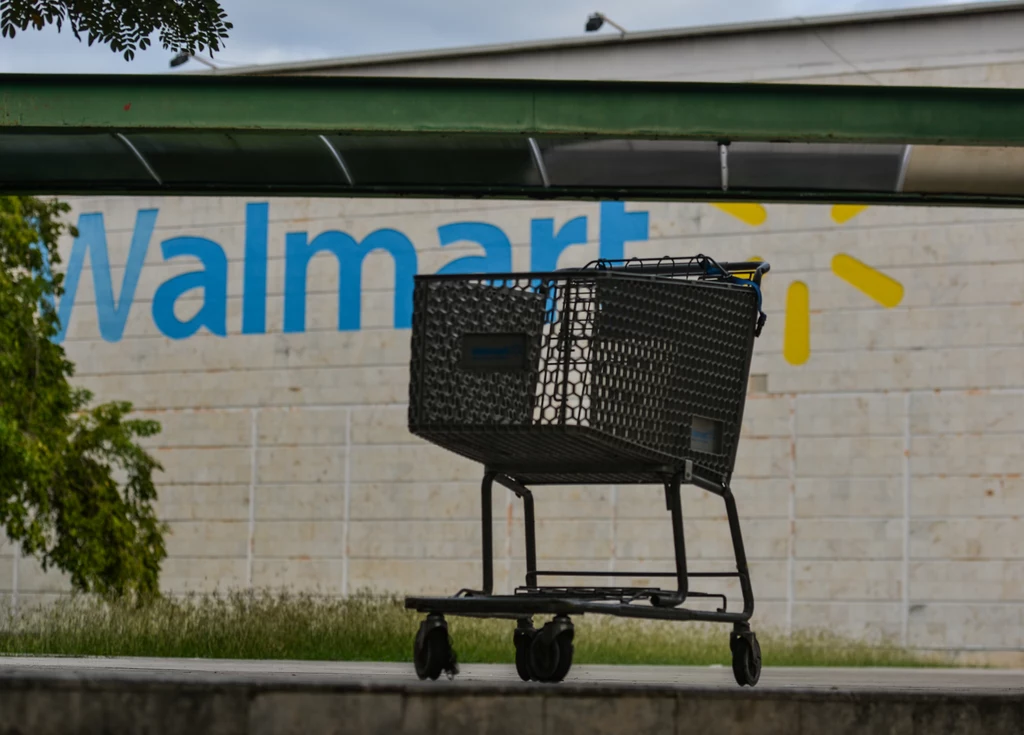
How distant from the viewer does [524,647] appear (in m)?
5.77

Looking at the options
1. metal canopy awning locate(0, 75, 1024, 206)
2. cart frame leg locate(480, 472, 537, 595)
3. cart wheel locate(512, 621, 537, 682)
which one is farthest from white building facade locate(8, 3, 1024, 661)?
cart wheel locate(512, 621, 537, 682)

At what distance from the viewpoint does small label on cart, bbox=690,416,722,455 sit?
19.2 feet

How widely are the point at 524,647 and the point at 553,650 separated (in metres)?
0.51

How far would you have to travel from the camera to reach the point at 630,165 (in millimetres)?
7539

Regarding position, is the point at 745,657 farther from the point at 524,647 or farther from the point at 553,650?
the point at 553,650

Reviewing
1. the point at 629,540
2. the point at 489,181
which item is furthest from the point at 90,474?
the point at 489,181

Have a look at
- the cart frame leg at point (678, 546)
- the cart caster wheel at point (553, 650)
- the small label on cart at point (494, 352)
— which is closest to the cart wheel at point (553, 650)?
the cart caster wheel at point (553, 650)

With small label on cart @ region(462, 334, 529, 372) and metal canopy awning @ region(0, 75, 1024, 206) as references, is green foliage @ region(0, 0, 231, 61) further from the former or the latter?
small label on cart @ region(462, 334, 529, 372)

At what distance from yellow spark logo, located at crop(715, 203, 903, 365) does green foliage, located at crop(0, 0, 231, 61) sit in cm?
1159

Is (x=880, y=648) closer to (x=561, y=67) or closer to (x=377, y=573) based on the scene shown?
(x=377, y=573)

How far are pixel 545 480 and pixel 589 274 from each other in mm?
983

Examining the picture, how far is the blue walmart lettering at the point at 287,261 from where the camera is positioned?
18109 millimetres

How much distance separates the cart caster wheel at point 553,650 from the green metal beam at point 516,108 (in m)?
2.32

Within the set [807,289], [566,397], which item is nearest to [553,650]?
[566,397]
